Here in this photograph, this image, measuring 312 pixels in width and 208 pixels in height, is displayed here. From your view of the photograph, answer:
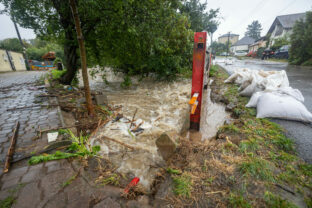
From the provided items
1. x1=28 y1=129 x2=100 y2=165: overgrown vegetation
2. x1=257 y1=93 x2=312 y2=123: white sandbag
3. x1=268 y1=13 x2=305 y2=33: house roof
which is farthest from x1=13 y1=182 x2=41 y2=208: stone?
x1=268 y1=13 x2=305 y2=33: house roof

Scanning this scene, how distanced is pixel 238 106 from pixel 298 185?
241 cm

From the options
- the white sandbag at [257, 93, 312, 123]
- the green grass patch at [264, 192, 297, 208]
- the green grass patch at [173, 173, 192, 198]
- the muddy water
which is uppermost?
the white sandbag at [257, 93, 312, 123]

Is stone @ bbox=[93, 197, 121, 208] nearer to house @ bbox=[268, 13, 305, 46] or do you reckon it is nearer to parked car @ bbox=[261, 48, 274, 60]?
parked car @ bbox=[261, 48, 274, 60]

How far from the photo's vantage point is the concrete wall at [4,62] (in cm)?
1291

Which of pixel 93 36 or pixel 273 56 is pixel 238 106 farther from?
pixel 273 56

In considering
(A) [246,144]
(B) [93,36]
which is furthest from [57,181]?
(B) [93,36]

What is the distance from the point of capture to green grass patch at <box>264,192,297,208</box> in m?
1.17

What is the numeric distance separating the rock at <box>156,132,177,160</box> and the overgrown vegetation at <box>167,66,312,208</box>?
11cm

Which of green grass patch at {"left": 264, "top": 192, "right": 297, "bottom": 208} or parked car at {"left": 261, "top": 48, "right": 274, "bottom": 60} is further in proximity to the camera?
parked car at {"left": 261, "top": 48, "right": 274, "bottom": 60}

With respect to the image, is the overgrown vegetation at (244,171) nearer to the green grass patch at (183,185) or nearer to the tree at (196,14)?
the green grass patch at (183,185)

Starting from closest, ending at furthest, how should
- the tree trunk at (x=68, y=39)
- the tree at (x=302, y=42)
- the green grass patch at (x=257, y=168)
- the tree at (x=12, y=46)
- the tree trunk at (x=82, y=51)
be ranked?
the green grass patch at (x=257, y=168), the tree trunk at (x=82, y=51), the tree trunk at (x=68, y=39), the tree at (x=302, y=42), the tree at (x=12, y=46)

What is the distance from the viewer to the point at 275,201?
1.21 m

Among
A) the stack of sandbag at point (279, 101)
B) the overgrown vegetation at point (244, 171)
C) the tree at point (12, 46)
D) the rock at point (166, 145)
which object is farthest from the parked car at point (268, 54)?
the tree at point (12, 46)

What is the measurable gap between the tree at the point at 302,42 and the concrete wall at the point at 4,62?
1043 inches
